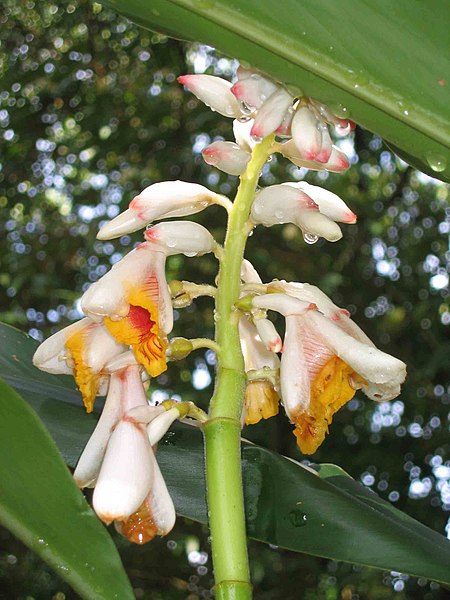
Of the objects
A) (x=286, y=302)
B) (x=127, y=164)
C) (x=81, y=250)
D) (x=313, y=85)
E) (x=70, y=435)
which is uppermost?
(x=313, y=85)

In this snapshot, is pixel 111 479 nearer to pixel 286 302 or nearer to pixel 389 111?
pixel 286 302

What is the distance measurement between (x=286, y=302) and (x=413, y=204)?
8.47 ft

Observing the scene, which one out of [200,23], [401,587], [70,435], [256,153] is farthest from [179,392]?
[200,23]

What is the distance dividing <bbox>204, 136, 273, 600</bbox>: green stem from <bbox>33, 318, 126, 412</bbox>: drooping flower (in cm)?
10

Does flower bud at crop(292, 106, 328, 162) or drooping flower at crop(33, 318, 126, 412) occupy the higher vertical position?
flower bud at crop(292, 106, 328, 162)

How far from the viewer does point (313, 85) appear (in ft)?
1.97

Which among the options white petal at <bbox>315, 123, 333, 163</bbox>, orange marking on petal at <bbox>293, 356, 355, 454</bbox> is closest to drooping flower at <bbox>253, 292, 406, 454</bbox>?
orange marking on petal at <bbox>293, 356, 355, 454</bbox>

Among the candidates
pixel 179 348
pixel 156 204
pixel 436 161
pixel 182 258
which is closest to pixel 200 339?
pixel 179 348

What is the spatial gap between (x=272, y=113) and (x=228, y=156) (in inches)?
4.0

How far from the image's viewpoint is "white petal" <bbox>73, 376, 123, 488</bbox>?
0.71m

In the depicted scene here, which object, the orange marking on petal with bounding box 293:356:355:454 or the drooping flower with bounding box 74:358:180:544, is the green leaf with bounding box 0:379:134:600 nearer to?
the drooping flower with bounding box 74:358:180:544

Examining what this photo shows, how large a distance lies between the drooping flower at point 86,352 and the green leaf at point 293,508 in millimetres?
161

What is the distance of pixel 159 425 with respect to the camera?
68cm

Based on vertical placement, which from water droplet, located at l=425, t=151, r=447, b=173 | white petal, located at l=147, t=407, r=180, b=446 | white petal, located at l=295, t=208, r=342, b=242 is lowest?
white petal, located at l=147, t=407, r=180, b=446
